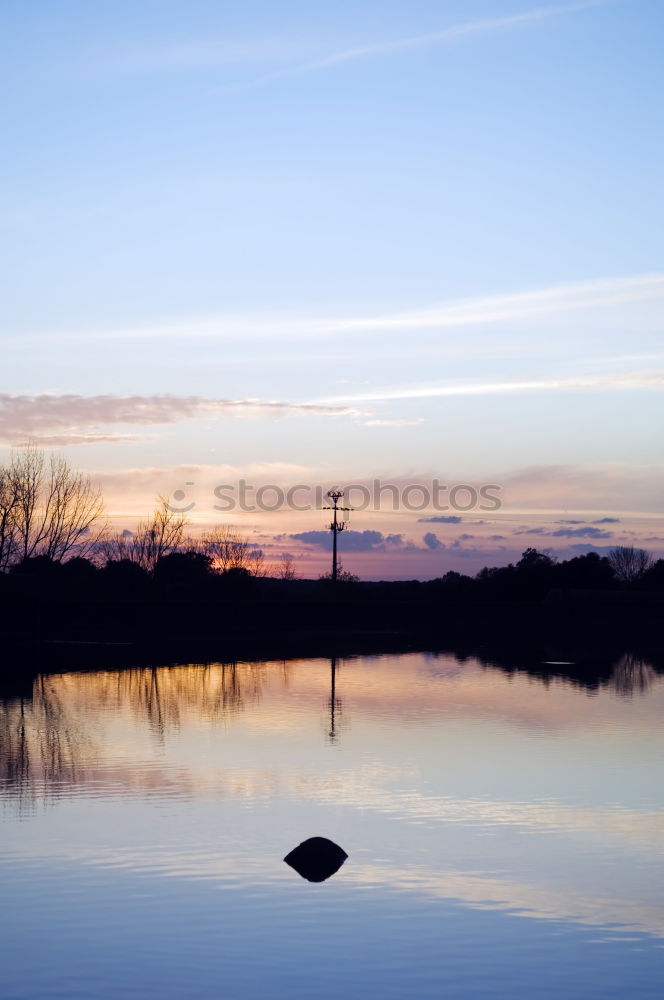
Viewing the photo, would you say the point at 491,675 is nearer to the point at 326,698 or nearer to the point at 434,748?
the point at 326,698

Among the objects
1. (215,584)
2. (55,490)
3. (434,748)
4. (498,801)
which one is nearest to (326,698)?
(434,748)

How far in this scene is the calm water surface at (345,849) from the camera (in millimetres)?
9477

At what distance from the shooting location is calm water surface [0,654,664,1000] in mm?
9477

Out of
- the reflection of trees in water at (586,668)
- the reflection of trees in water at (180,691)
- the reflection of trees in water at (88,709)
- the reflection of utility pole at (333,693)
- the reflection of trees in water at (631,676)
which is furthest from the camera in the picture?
the reflection of trees in water at (586,668)

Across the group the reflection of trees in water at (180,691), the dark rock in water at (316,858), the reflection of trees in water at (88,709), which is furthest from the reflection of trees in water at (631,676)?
the dark rock in water at (316,858)

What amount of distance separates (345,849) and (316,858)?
3.22 feet

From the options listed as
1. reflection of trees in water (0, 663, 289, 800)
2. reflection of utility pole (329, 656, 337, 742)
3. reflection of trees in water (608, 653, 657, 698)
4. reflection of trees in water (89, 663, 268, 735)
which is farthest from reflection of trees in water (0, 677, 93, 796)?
reflection of trees in water (608, 653, 657, 698)

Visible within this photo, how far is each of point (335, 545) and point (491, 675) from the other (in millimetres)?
36752

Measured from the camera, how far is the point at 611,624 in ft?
282

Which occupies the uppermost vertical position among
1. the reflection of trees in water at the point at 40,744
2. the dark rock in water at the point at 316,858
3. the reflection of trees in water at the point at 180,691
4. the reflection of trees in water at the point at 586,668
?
the dark rock in water at the point at 316,858

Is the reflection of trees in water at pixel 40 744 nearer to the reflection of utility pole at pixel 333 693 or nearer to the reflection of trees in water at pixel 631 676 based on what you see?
the reflection of utility pole at pixel 333 693

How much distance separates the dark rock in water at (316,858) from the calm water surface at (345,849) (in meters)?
0.21

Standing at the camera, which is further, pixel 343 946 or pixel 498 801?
pixel 498 801

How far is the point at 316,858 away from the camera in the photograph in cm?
1247
